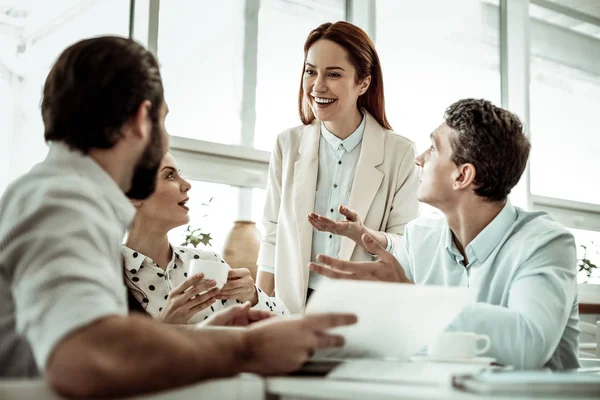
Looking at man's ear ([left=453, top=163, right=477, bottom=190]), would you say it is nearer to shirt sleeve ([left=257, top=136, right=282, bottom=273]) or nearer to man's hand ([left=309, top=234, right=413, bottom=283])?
man's hand ([left=309, top=234, right=413, bottom=283])

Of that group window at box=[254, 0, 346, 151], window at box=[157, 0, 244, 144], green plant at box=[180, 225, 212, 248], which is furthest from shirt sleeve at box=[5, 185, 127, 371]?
window at box=[254, 0, 346, 151]

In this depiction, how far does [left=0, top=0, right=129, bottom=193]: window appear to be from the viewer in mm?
2867

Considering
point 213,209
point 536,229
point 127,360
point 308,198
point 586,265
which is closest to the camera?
point 127,360

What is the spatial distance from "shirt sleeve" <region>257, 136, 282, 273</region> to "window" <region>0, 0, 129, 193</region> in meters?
0.91

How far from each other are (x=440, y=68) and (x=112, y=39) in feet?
12.5

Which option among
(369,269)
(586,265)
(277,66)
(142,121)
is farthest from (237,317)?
(586,265)

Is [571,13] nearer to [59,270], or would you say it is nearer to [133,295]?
[133,295]

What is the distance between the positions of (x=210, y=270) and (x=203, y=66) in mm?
1824

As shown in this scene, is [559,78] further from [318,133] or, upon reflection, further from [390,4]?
[318,133]

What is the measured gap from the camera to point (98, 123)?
102 cm

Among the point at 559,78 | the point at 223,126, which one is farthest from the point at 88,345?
the point at 559,78

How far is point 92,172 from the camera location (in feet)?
3.29

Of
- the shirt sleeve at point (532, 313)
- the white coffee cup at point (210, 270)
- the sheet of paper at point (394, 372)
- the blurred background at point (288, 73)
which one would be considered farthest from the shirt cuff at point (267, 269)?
the sheet of paper at point (394, 372)

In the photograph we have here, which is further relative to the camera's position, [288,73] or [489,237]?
[288,73]
